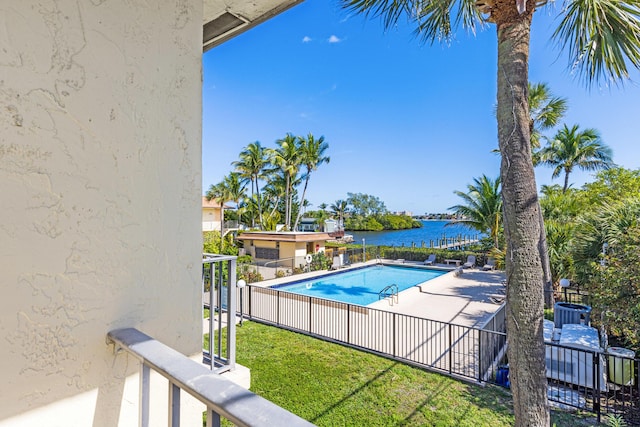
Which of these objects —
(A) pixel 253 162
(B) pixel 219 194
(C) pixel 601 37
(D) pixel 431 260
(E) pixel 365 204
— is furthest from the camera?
(E) pixel 365 204

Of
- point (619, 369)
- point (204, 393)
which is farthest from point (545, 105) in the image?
point (204, 393)

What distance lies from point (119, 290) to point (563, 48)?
19.2 feet

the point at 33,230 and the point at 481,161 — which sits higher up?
the point at 481,161

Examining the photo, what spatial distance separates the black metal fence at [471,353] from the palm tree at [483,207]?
11.3 m

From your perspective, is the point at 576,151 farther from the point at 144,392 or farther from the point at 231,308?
the point at 144,392

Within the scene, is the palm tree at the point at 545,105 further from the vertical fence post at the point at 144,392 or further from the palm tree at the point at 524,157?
the vertical fence post at the point at 144,392

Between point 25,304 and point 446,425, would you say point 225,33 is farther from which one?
point 446,425

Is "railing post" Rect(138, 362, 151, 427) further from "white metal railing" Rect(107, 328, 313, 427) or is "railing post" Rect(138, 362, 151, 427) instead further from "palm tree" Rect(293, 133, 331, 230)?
"palm tree" Rect(293, 133, 331, 230)

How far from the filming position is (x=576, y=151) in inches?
800

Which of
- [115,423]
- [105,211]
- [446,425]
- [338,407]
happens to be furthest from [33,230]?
[446,425]

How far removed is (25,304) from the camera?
108 cm

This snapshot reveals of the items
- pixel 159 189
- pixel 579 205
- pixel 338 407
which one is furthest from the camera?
pixel 579 205

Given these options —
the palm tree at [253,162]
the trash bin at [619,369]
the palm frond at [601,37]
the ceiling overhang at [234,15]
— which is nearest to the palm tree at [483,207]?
the trash bin at [619,369]

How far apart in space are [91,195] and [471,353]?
329 inches
